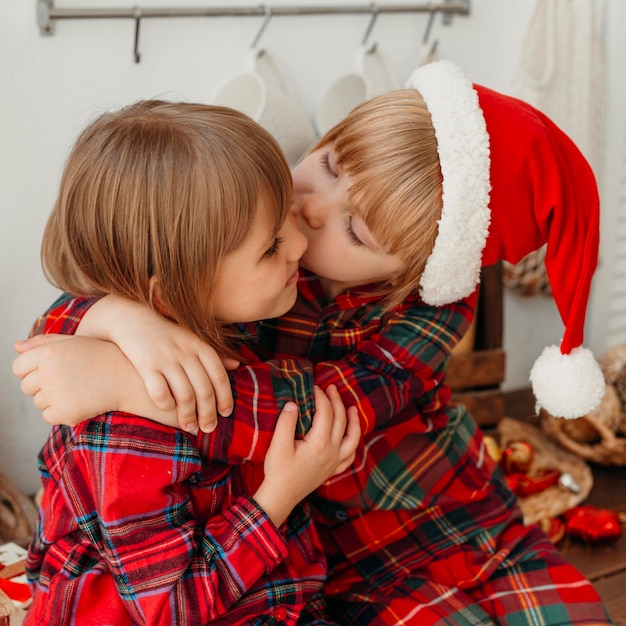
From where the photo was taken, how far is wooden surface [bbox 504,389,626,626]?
134 centimetres

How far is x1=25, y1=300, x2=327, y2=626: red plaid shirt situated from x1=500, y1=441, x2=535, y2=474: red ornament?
0.84 metres

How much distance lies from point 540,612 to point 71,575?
620mm

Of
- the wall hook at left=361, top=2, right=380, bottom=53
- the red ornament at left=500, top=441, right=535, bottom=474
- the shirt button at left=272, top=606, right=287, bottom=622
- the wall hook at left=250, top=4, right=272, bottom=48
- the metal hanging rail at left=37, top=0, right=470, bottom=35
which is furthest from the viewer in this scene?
the red ornament at left=500, top=441, right=535, bottom=474

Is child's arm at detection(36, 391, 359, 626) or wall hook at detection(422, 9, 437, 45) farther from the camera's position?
wall hook at detection(422, 9, 437, 45)

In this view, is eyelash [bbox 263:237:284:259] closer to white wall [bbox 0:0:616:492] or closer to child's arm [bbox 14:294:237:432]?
child's arm [bbox 14:294:237:432]

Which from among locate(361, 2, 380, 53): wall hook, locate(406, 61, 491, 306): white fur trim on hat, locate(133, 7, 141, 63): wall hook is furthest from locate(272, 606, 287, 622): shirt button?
locate(361, 2, 380, 53): wall hook

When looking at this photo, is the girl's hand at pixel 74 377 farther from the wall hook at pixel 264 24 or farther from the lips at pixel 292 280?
the wall hook at pixel 264 24

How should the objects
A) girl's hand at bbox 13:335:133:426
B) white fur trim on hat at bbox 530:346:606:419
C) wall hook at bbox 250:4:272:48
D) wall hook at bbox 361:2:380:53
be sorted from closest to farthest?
girl's hand at bbox 13:335:133:426 < white fur trim on hat at bbox 530:346:606:419 < wall hook at bbox 250:4:272:48 < wall hook at bbox 361:2:380:53

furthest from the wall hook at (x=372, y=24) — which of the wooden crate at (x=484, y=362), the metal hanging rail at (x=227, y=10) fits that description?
the wooden crate at (x=484, y=362)

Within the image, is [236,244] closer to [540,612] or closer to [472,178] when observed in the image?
[472,178]

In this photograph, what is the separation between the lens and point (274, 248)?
94 centimetres

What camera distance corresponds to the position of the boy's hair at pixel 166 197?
33.0 inches

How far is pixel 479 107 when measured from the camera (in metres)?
1.00

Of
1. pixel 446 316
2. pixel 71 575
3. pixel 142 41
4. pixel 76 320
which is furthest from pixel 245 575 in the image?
pixel 142 41
